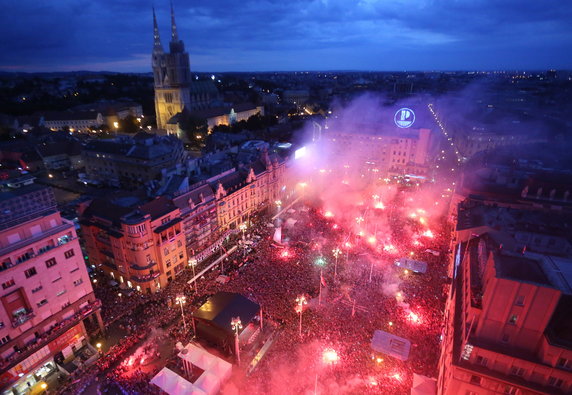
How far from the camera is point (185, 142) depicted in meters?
102

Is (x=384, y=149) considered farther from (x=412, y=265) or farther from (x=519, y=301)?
(x=519, y=301)

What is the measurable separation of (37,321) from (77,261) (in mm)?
5768

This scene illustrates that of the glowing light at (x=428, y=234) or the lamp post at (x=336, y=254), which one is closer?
the lamp post at (x=336, y=254)

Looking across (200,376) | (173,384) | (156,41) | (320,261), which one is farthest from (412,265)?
(156,41)

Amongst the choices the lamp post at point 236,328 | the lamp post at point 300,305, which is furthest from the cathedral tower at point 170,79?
the lamp post at point 236,328

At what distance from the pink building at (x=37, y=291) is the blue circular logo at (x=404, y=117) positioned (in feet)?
228

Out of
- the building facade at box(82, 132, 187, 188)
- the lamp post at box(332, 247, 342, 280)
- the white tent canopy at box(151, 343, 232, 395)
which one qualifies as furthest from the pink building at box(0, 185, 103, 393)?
the building facade at box(82, 132, 187, 188)

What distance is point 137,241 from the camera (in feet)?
115

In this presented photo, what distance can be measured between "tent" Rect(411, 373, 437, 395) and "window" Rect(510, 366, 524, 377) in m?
5.87

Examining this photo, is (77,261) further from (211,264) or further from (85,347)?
(211,264)

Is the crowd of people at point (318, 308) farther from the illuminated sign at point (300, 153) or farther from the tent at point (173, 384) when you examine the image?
the illuminated sign at point (300, 153)

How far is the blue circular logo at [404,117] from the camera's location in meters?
73.3

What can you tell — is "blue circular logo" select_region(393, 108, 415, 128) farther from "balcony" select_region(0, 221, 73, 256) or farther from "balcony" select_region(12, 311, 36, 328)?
"balcony" select_region(12, 311, 36, 328)

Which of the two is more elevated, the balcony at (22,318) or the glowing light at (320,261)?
the balcony at (22,318)
